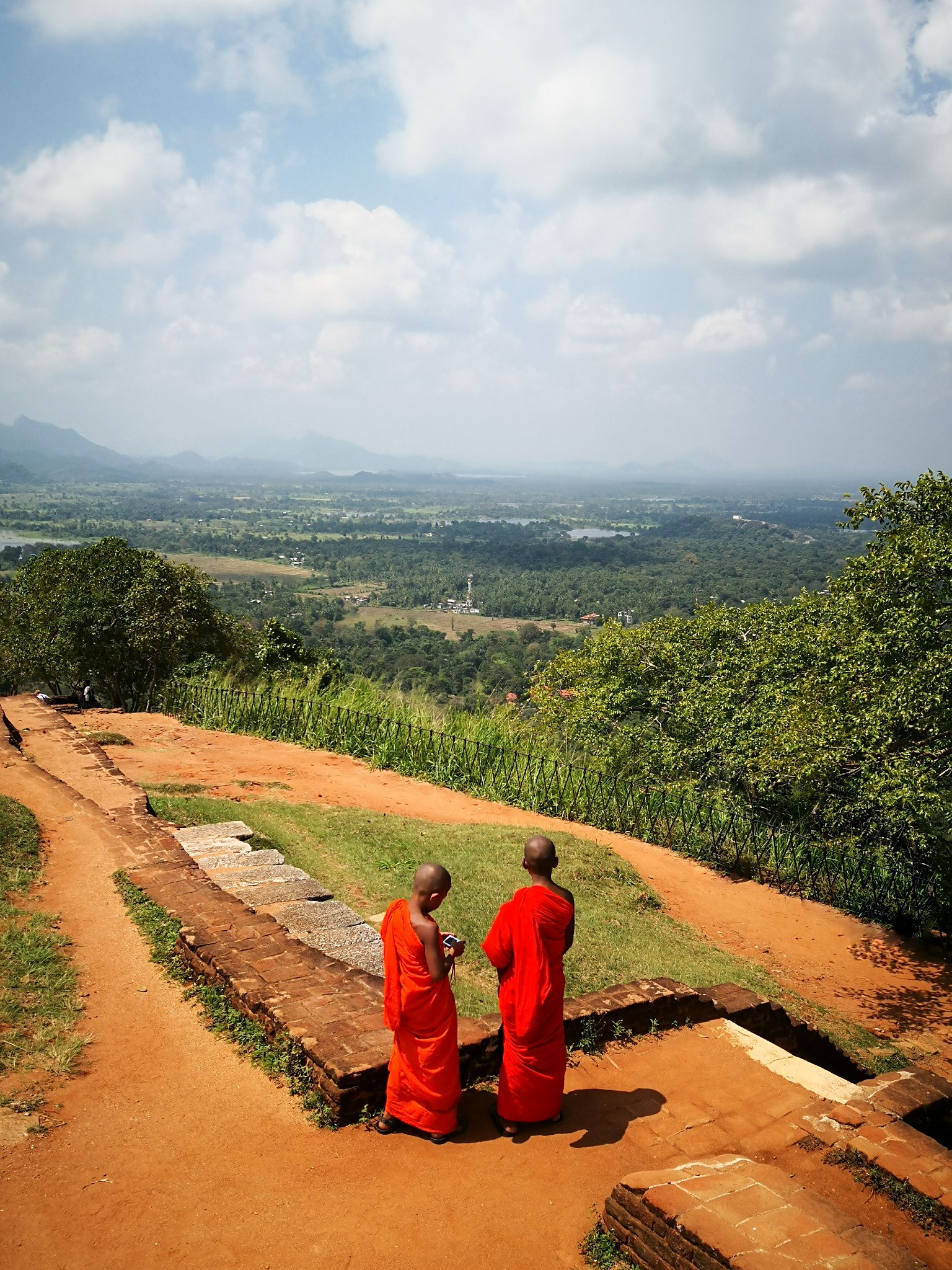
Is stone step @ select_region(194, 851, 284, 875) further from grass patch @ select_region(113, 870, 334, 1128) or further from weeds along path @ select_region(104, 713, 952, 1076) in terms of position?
weeds along path @ select_region(104, 713, 952, 1076)

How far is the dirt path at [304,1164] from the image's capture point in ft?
11.2

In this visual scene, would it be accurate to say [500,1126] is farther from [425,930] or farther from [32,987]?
[32,987]

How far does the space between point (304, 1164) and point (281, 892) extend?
12.1 ft

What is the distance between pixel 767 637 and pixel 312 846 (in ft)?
27.0

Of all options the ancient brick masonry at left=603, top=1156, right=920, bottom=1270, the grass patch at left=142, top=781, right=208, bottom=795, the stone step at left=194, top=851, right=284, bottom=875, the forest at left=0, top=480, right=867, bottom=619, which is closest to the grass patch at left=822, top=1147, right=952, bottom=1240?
the ancient brick masonry at left=603, top=1156, right=920, bottom=1270

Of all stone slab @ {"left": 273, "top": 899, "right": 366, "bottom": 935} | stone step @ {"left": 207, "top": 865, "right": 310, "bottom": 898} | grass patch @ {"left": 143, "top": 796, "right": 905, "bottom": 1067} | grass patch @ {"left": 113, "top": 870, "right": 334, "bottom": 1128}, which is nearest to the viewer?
grass patch @ {"left": 113, "top": 870, "right": 334, "bottom": 1128}

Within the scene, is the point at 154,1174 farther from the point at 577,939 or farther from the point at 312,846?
the point at 312,846

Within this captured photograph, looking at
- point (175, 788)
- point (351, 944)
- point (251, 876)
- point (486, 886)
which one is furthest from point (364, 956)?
point (175, 788)

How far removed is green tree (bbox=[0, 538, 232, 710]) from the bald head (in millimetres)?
16510

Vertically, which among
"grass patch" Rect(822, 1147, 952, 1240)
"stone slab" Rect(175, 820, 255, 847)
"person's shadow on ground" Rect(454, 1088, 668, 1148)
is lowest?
"stone slab" Rect(175, 820, 255, 847)

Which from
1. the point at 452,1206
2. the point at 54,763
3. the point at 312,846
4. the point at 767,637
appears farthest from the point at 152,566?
the point at 452,1206

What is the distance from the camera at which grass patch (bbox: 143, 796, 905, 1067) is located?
23.1ft

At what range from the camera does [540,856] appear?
4117 mm

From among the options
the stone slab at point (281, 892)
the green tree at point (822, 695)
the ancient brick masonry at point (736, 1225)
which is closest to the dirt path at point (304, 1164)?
the ancient brick masonry at point (736, 1225)
